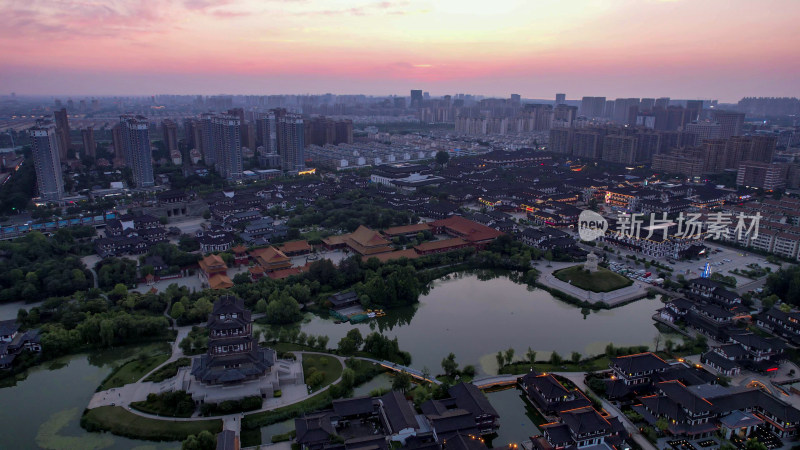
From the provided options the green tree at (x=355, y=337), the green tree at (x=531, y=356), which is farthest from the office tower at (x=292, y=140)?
the green tree at (x=531, y=356)

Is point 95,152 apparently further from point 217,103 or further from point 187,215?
point 217,103

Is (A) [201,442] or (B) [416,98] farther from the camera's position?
(B) [416,98]

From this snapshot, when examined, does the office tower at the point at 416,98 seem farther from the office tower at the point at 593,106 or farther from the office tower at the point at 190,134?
the office tower at the point at 190,134

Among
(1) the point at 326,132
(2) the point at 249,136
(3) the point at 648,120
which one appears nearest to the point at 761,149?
(3) the point at 648,120

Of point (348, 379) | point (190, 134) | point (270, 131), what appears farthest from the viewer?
point (190, 134)

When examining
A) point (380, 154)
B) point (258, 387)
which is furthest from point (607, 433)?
point (380, 154)

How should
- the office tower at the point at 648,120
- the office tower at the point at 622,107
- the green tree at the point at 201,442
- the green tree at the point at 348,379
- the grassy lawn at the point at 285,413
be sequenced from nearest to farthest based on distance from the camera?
the green tree at the point at 201,442, the grassy lawn at the point at 285,413, the green tree at the point at 348,379, the office tower at the point at 648,120, the office tower at the point at 622,107

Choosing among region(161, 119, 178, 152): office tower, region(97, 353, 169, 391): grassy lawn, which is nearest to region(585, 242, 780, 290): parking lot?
region(97, 353, 169, 391): grassy lawn

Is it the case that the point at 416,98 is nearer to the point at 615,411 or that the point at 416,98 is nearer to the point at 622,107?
the point at 622,107
